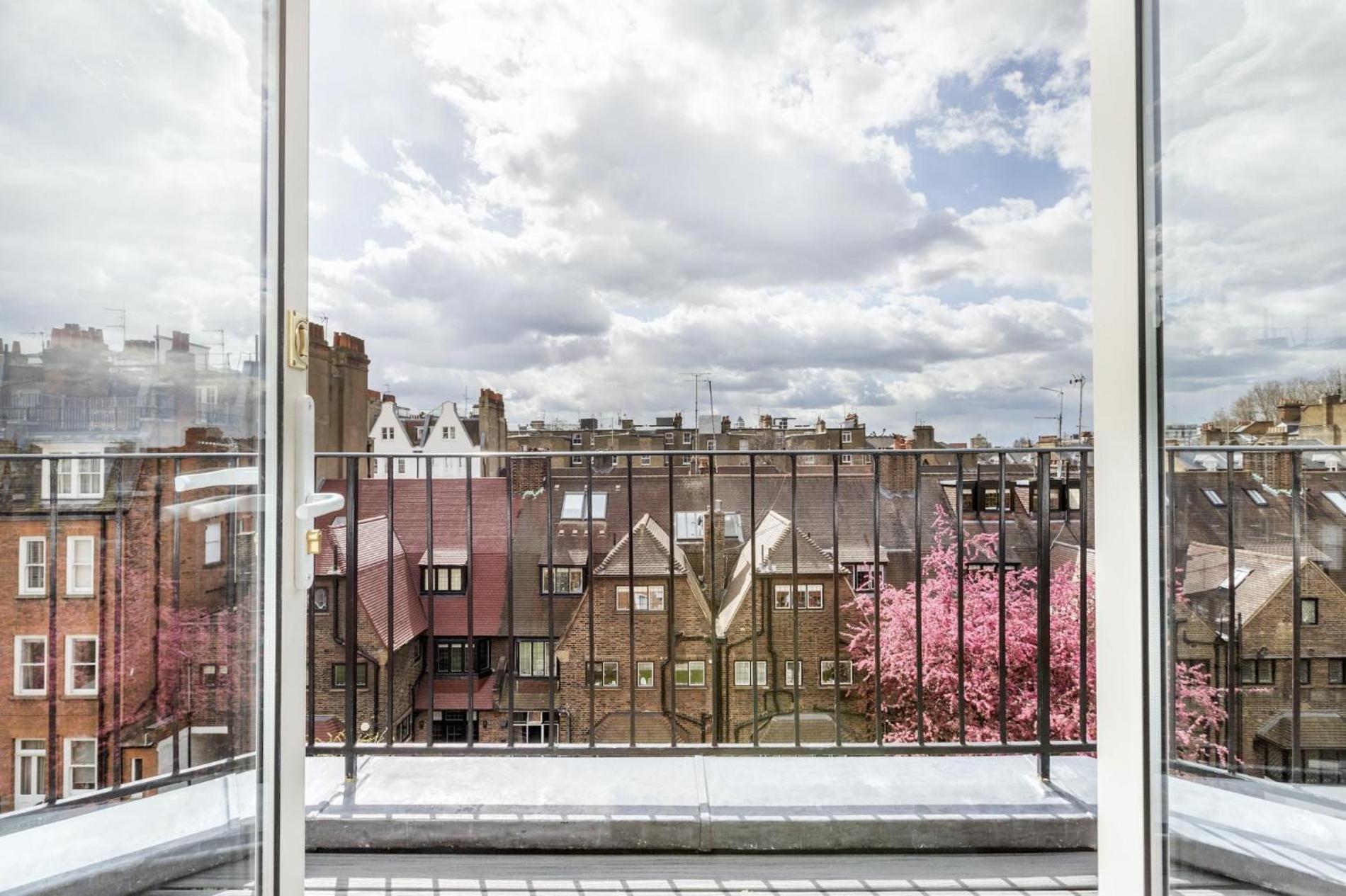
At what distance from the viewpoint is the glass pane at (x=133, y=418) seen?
1.87 ft

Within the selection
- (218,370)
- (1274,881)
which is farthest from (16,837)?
(1274,881)

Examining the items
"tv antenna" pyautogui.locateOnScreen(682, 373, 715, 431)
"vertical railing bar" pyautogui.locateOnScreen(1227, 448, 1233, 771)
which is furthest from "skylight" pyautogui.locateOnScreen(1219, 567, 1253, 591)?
"tv antenna" pyautogui.locateOnScreen(682, 373, 715, 431)

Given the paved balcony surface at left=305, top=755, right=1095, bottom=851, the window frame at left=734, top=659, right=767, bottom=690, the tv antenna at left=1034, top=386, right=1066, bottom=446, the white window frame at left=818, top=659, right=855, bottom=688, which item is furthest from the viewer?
the window frame at left=734, top=659, right=767, bottom=690

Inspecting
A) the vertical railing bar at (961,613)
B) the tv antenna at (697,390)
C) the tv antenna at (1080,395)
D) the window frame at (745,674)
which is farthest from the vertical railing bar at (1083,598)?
the window frame at (745,674)

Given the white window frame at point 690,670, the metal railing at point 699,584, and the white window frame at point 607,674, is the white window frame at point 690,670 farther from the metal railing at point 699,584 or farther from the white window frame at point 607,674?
the white window frame at point 607,674

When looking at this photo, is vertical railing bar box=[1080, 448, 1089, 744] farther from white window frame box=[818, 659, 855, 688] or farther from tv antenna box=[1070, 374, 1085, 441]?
white window frame box=[818, 659, 855, 688]

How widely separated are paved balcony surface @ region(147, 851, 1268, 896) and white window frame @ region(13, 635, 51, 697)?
1133 millimetres

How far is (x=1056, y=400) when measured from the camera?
3.33m

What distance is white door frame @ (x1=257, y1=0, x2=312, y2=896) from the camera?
2.74 feet

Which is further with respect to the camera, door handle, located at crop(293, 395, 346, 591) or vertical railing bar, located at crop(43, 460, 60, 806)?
door handle, located at crop(293, 395, 346, 591)

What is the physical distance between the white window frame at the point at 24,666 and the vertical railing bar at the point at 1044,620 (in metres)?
2.03

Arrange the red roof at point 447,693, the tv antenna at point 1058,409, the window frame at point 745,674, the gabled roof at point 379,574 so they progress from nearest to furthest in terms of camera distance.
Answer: the gabled roof at point 379,574, the tv antenna at point 1058,409, the window frame at point 745,674, the red roof at point 447,693

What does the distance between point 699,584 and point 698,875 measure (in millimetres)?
1960

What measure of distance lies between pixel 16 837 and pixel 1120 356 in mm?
1260
